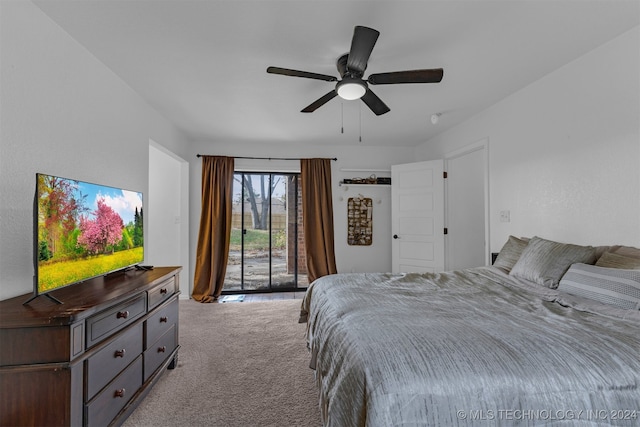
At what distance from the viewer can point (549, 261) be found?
1.93 meters

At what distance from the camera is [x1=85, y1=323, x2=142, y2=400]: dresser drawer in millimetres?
1335

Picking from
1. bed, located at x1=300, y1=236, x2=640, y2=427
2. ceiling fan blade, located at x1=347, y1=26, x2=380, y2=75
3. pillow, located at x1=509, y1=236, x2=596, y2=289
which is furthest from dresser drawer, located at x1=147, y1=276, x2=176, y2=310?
pillow, located at x1=509, y1=236, x2=596, y2=289

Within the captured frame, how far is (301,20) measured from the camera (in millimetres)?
1708

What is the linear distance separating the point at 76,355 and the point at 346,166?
4.08 metres

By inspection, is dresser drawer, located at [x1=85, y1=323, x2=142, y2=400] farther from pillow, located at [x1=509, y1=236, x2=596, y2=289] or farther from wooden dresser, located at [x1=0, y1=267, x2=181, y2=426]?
pillow, located at [x1=509, y1=236, x2=596, y2=289]

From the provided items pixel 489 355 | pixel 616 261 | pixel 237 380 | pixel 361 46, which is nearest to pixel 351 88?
pixel 361 46

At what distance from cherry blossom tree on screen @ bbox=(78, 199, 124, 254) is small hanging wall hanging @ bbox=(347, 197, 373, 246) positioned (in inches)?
131

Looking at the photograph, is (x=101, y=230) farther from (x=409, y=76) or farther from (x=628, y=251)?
(x=628, y=251)

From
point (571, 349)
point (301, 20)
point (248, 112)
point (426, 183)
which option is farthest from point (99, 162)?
point (426, 183)

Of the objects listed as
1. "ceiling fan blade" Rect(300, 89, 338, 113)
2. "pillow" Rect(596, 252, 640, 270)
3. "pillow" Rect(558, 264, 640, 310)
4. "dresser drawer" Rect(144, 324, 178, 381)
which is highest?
"ceiling fan blade" Rect(300, 89, 338, 113)

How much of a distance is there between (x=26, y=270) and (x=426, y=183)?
13.7 ft

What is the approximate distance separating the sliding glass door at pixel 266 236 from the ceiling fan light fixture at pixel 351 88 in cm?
278

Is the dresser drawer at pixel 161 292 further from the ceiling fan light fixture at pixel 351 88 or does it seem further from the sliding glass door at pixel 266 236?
the sliding glass door at pixel 266 236

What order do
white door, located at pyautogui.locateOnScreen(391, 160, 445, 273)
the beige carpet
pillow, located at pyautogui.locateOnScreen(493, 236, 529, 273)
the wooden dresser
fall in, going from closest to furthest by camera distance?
the wooden dresser
the beige carpet
pillow, located at pyautogui.locateOnScreen(493, 236, 529, 273)
white door, located at pyautogui.locateOnScreen(391, 160, 445, 273)
